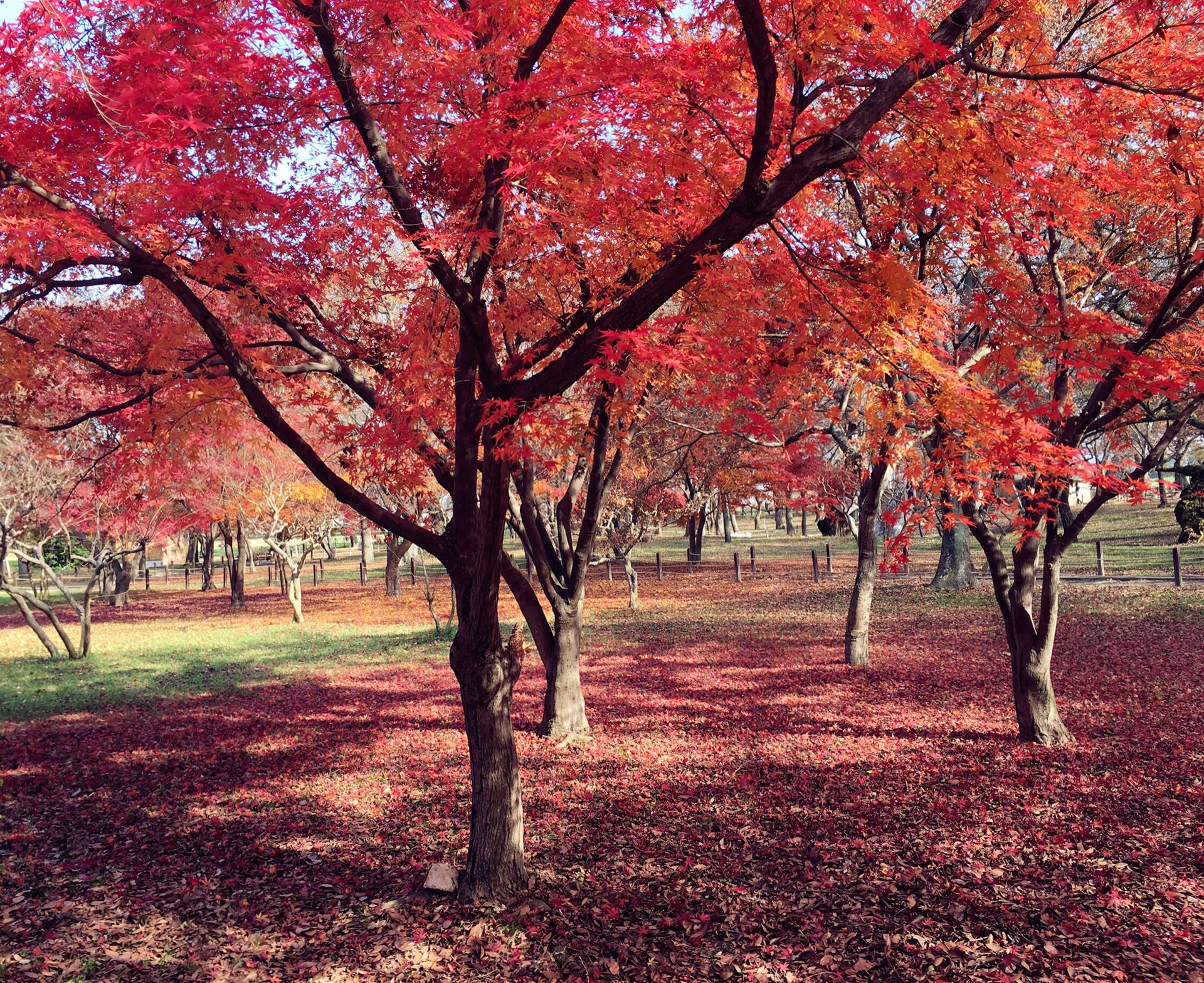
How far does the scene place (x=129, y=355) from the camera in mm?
8914

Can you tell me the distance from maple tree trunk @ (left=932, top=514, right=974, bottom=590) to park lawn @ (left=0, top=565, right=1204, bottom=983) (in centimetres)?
831

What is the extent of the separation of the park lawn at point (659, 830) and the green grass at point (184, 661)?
0.84 meters

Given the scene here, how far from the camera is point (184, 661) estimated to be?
1914 cm

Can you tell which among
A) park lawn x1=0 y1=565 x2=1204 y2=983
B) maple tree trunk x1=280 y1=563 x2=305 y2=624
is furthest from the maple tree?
maple tree trunk x1=280 y1=563 x2=305 y2=624

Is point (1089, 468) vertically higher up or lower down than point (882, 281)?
lower down

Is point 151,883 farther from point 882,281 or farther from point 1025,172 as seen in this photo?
point 1025,172

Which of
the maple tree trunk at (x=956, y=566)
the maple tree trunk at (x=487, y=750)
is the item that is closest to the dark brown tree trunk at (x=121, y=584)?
the maple tree trunk at (x=956, y=566)

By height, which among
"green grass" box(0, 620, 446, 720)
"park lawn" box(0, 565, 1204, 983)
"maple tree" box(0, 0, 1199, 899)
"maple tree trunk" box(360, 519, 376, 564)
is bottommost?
"green grass" box(0, 620, 446, 720)

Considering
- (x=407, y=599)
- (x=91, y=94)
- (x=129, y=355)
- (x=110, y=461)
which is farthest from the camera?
(x=407, y=599)

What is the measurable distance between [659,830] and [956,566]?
19.3 m

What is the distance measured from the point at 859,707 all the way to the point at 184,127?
35.0ft

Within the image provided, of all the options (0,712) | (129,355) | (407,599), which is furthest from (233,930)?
(407,599)

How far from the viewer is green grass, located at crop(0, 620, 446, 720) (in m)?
15.2

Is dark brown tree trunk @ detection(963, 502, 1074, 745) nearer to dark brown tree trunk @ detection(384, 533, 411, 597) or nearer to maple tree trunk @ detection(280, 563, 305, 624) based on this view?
maple tree trunk @ detection(280, 563, 305, 624)
